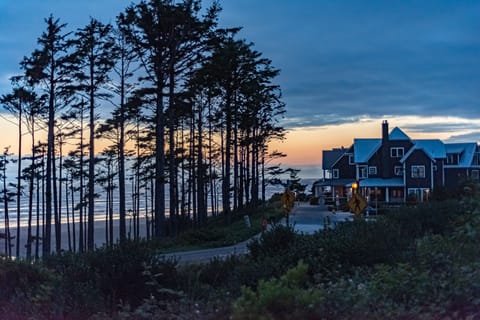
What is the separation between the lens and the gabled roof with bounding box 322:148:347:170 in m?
85.7

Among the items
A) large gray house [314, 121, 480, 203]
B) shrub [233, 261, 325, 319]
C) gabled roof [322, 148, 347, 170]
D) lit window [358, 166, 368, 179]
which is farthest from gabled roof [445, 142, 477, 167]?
shrub [233, 261, 325, 319]

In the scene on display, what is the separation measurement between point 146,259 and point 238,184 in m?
53.5

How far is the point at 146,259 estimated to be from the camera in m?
10.1

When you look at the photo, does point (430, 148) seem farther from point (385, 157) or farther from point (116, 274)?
point (116, 274)

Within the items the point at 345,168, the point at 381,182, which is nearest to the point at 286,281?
the point at 381,182

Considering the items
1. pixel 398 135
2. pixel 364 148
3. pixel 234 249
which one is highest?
pixel 398 135

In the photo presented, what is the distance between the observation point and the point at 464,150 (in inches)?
2842

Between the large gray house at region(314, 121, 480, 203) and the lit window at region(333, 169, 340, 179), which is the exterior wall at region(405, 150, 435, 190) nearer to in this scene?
the large gray house at region(314, 121, 480, 203)

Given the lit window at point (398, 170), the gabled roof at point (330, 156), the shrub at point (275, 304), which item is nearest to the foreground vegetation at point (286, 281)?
the shrub at point (275, 304)

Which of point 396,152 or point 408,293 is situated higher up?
point 396,152

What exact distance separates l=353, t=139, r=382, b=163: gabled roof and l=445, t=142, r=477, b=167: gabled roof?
815cm

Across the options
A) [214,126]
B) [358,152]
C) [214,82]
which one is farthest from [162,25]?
[358,152]

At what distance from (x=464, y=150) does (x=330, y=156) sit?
67.4 feet

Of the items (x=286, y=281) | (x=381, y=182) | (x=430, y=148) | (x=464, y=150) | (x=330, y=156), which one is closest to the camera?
(x=286, y=281)
